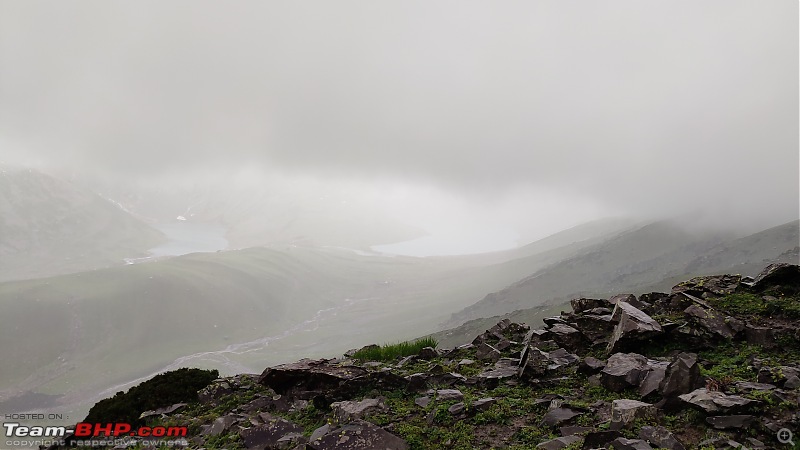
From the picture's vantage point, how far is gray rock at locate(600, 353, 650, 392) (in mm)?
12867

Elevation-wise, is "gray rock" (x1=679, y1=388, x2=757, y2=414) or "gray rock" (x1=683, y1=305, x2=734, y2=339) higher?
"gray rock" (x1=683, y1=305, x2=734, y2=339)

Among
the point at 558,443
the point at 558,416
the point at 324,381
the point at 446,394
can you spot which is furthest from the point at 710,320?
the point at 324,381

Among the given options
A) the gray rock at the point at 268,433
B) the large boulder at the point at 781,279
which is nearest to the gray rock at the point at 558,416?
the gray rock at the point at 268,433

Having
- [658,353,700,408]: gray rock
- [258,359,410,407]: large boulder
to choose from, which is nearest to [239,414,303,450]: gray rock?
[258,359,410,407]: large boulder

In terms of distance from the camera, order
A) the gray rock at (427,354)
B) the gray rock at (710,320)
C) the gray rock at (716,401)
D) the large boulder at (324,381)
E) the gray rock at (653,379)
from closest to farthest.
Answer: the gray rock at (716,401)
the gray rock at (653,379)
the gray rock at (710,320)
the large boulder at (324,381)
the gray rock at (427,354)

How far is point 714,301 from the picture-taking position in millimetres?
18172

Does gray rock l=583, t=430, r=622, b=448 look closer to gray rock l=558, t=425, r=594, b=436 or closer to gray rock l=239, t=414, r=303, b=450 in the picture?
gray rock l=558, t=425, r=594, b=436

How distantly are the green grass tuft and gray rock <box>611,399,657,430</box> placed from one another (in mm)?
11402

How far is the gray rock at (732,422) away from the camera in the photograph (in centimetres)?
968

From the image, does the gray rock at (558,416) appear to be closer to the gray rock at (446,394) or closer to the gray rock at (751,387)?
the gray rock at (446,394)

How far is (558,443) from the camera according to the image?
33.1ft

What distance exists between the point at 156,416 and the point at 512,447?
14.0 metres

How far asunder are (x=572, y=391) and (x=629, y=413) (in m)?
2.94

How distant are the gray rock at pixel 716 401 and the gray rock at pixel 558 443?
329cm
